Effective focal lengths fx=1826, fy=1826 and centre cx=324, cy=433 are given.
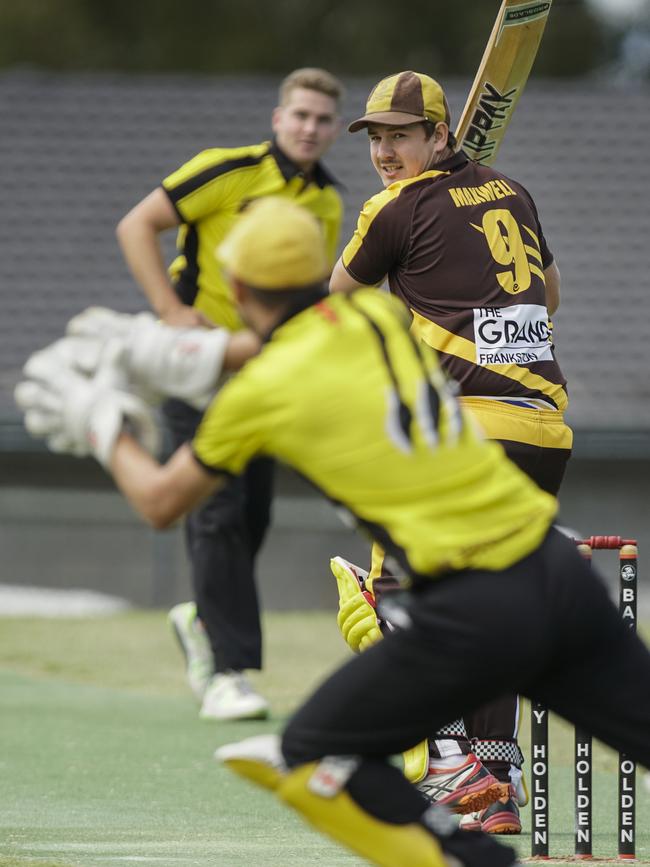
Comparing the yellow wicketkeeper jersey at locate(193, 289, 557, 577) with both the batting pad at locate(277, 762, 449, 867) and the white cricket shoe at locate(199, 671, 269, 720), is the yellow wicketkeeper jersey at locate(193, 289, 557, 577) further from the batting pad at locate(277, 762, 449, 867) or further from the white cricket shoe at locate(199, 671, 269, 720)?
the white cricket shoe at locate(199, 671, 269, 720)

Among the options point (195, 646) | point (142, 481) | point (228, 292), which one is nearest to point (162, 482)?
point (142, 481)

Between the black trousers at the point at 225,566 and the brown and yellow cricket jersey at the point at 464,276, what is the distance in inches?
107

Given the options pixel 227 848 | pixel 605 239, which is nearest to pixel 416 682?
pixel 227 848

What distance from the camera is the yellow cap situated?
4.04 metres

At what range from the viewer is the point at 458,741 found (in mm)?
5773

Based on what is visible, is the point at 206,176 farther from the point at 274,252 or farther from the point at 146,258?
the point at 274,252

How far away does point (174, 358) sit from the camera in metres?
4.06

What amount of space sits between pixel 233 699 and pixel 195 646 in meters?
0.54

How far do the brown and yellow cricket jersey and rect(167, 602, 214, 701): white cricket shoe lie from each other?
11.2 feet

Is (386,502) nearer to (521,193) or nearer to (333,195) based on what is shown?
(521,193)

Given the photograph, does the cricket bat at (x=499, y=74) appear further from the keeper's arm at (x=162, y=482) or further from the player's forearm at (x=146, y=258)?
the keeper's arm at (x=162, y=482)

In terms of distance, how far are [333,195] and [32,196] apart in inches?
350

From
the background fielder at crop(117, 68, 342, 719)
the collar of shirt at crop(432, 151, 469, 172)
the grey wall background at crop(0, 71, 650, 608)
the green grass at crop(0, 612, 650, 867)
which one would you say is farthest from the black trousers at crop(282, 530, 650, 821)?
the grey wall background at crop(0, 71, 650, 608)

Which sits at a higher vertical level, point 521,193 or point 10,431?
point 521,193
